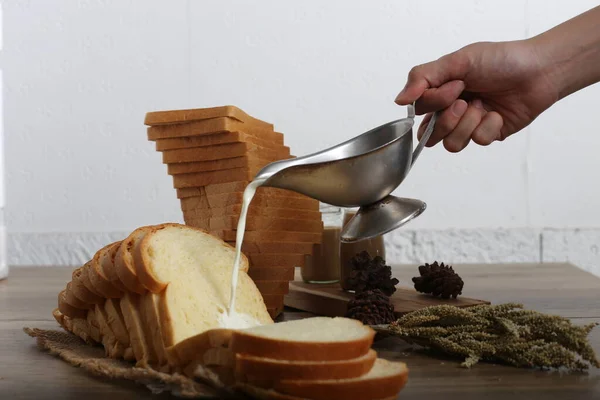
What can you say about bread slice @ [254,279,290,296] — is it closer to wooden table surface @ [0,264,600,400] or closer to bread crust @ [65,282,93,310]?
wooden table surface @ [0,264,600,400]

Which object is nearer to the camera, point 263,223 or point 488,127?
point 263,223

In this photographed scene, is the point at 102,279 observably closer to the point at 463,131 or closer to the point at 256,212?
the point at 256,212

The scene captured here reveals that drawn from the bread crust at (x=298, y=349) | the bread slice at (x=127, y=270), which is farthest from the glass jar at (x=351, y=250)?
the bread crust at (x=298, y=349)

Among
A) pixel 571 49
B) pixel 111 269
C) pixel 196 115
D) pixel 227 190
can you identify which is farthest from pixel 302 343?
pixel 571 49

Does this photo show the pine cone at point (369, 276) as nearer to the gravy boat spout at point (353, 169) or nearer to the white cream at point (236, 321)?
the gravy boat spout at point (353, 169)

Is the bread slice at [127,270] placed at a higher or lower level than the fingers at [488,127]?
lower

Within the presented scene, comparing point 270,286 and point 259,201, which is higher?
point 259,201

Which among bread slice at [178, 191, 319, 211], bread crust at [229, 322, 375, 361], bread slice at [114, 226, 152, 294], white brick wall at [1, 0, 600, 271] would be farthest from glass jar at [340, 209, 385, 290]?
white brick wall at [1, 0, 600, 271]

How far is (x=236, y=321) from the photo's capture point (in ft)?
5.19

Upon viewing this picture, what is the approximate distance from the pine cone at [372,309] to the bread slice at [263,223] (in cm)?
35

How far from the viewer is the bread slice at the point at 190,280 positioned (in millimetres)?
1478

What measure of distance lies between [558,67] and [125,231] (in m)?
2.55

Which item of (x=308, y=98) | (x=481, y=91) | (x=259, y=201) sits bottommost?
(x=259, y=201)

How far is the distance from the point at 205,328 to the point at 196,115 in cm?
67
